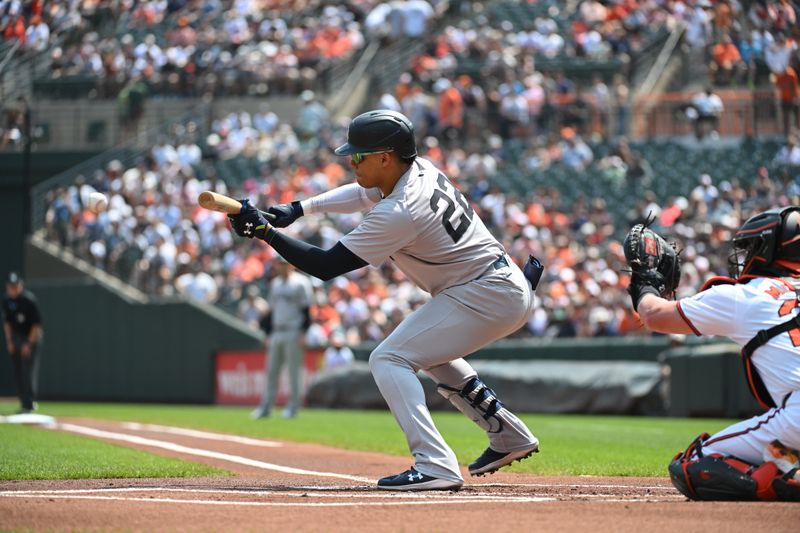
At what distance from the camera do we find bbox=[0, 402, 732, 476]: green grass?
9.35 metres

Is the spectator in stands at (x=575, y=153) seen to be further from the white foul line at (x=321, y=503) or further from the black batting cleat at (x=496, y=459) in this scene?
the white foul line at (x=321, y=503)

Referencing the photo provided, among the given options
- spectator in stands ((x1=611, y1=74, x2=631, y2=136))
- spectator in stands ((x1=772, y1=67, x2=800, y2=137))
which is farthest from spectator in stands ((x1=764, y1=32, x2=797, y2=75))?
spectator in stands ((x1=611, y1=74, x2=631, y2=136))

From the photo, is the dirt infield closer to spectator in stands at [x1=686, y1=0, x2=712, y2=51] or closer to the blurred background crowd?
the blurred background crowd

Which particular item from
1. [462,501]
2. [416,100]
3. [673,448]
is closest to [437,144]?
[416,100]

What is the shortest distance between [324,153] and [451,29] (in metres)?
6.21

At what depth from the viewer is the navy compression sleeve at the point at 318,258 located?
652 cm

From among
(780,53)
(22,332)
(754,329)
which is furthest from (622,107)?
(754,329)

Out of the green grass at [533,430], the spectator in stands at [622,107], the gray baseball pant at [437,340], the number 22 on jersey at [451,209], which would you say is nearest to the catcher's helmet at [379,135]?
the number 22 on jersey at [451,209]

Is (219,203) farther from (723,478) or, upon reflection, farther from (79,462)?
(79,462)

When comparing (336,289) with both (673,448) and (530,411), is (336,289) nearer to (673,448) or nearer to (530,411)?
(530,411)

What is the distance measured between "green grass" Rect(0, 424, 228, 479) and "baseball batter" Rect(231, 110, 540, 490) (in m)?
2.01

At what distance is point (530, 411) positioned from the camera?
62.8ft

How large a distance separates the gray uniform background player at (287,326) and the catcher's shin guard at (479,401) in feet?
33.5

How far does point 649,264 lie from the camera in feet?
19.8
